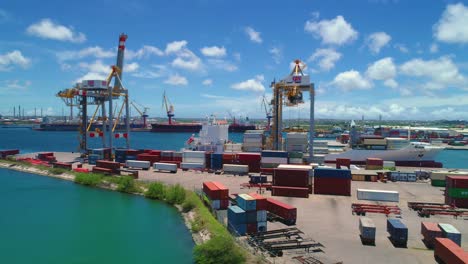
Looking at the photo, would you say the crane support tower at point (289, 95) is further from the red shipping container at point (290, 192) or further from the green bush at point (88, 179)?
the green bush at point (88, 179)

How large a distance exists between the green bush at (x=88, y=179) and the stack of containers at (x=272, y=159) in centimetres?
1935

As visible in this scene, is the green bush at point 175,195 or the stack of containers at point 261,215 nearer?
the stack of containers at point 261,215

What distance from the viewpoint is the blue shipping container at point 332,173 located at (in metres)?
32.8

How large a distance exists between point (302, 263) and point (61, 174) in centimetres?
3904

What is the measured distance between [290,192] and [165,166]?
19305 mm

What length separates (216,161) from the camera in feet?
154

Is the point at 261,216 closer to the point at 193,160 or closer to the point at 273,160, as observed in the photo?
the point at 273,160

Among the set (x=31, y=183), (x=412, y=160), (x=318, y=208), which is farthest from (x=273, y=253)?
(x=412, y=160)

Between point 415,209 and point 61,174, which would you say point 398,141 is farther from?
point 61,174

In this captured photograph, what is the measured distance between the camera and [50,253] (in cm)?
2148

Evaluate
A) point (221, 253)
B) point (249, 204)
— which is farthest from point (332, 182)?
point (221, 253)

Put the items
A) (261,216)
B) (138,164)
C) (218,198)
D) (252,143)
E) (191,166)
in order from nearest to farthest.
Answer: (261,216)
(218,198)
(191,166)
(138,164)
(252,143)

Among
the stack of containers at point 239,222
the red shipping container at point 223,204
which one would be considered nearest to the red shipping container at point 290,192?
the red shipping container at point 223,204

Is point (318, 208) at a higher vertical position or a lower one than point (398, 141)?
lower
